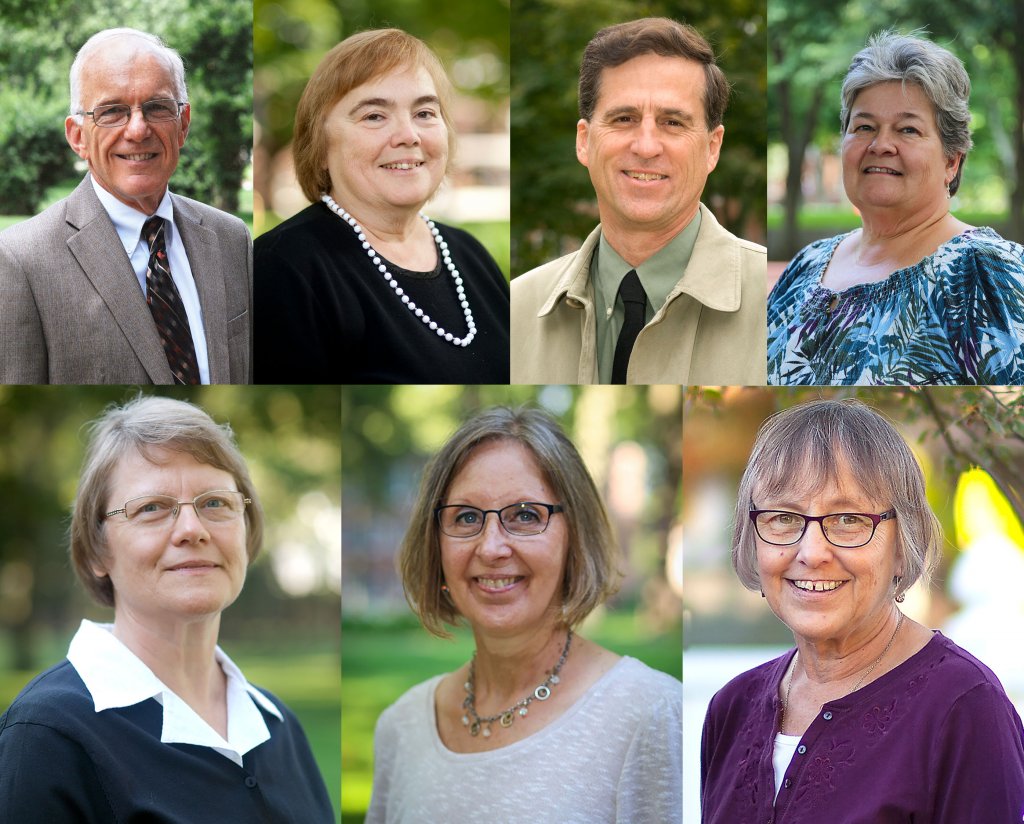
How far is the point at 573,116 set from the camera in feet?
11.4

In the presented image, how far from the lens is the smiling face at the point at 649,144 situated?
3359 millimetres

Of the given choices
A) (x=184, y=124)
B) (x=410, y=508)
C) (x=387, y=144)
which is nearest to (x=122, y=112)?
(x=184, y=124)

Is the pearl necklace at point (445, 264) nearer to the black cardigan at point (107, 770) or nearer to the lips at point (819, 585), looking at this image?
the lips at point (819, 585)

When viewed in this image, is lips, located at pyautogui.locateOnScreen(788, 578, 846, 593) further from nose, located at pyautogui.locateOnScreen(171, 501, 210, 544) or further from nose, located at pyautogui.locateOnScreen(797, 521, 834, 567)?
nose, located at pyautogui.locateOnScreen(171, 501, 210, 544)

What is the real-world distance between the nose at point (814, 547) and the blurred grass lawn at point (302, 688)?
148 centimetres

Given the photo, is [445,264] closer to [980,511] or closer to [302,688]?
[302,688]

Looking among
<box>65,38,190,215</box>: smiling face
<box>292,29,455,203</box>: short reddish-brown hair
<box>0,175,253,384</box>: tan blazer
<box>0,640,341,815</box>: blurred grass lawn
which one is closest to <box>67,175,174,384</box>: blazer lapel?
<box>0,175,253,384</box>: tan blazer

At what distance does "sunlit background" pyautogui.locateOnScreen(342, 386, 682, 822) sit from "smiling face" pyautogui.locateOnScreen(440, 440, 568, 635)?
0.13m

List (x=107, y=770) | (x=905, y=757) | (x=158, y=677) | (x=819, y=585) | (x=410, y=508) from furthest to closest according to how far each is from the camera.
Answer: (x=410, y=508)
(x=158, y=677)
(x=819, y=585)
(x=107, y=770)
(x=905, y=757)

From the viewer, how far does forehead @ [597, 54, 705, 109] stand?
335cm

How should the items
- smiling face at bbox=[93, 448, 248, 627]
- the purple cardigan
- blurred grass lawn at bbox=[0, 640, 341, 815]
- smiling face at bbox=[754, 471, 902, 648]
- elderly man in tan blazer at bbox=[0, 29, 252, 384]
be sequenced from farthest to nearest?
blurred grass lawn at bbox=[0, 640, 341, 815] < elderly man in tan blazer at bbox=[0, 29, 252, 384] < smiling face at bbox=[93, 448, 248, 627] < smiling face at bbox=[754, 471, 902, 648] < the purple cardigan

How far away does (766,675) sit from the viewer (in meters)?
3.28

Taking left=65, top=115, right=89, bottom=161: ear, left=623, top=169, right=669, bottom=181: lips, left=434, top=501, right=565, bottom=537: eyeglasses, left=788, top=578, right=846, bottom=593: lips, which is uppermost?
left=65, top=115, right=89, bottom=161: ear

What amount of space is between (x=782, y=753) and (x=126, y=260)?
234 centimetres
